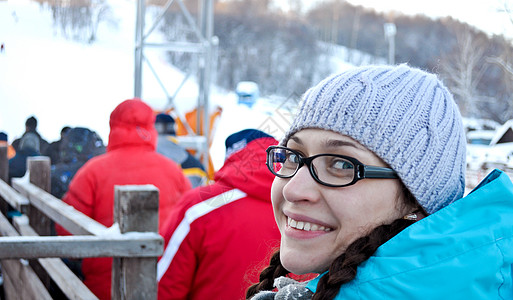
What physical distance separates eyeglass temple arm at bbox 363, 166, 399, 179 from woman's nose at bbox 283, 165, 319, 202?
0.09 meters

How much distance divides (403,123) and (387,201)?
0.47ft

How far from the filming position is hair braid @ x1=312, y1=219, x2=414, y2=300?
2.79ft

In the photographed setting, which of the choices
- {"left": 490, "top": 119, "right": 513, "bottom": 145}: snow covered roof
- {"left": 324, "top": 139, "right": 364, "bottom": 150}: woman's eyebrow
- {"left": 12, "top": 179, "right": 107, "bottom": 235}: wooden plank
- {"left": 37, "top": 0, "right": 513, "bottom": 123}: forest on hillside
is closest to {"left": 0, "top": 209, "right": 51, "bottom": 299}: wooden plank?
{"left": 12, "top": 179, "right": 107, "bottom": 235}: wooden plank

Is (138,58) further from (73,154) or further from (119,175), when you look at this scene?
(119,175)

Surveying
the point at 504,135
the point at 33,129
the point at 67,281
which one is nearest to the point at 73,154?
the point at 67,281

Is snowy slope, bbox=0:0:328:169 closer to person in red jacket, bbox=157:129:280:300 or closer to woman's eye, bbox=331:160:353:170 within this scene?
person in red jacket, bbox=157:129:280:300

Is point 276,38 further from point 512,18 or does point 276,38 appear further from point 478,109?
point 512,18

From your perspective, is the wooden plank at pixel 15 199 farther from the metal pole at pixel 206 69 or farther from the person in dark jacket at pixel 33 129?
the metal pole at pixel 206 69

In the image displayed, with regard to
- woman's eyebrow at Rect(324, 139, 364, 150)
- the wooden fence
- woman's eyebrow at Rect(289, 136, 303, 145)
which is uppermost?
woman's eyebrow at Rect(324, 139, 364, 150)

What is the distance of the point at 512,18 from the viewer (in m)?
3.79

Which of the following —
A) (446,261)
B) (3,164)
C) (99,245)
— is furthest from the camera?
(3,164)

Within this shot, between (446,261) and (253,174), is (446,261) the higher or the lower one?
the higher one

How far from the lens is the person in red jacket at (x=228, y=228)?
5.69 feet

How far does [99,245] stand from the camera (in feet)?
5.64
